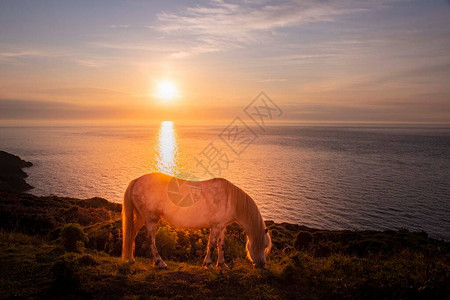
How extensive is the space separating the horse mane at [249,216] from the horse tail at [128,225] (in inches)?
124

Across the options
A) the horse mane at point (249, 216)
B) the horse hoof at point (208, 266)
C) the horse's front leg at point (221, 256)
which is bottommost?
the horse hoof at point (208, 266)

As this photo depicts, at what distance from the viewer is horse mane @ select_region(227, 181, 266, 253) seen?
26.2 ft

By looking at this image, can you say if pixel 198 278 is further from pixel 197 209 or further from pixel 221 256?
pixel 197 209

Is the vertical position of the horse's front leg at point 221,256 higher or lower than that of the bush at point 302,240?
higher

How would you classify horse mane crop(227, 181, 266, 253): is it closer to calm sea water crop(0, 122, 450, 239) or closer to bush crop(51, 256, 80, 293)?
bush crop(51, 256, 80, 293)

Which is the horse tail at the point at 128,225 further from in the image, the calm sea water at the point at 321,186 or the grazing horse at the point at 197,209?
the calm sea water at the point at 321,186

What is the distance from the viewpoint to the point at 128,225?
818 centimetres

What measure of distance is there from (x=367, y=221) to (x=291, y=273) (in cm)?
3203

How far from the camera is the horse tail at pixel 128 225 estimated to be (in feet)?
26.5

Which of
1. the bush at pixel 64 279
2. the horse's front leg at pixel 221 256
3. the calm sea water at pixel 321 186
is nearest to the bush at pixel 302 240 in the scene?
the horse's front leg at pixel 221 256

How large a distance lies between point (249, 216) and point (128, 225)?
3823 millimetres

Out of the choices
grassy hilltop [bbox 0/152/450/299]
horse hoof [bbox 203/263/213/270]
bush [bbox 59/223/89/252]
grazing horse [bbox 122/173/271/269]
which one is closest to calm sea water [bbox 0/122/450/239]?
grassy hilltop [bbox 0/152/450/299]

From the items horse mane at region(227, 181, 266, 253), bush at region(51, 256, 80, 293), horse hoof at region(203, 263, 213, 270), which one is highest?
horse mane at region(227, 181, 266, 253)

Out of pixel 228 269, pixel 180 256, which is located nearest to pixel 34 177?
pixel 180 256
